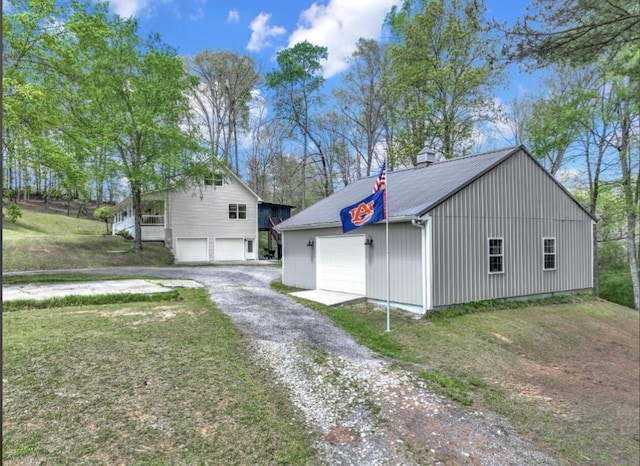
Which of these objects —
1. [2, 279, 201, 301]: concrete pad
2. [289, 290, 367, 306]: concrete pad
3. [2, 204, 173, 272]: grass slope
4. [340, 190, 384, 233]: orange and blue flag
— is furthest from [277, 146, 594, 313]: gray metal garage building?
[2, 204, 173, 272]: grass slope

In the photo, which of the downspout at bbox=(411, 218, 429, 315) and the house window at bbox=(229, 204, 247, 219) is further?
the house window at bbox=(229, 204, 247, 219)

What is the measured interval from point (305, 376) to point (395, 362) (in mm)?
1620

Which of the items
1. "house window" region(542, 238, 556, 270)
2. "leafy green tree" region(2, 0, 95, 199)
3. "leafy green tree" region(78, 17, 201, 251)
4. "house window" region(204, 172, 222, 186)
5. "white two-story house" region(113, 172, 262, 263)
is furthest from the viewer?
"white two-story house" region(113, 172, 262, 263)

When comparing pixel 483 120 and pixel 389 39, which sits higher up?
pixel 389 39

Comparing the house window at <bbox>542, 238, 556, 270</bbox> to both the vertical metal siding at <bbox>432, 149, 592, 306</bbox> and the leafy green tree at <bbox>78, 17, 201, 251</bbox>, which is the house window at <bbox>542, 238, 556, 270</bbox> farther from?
the leafy green tree at <bbox>78, 17, 201, 251</bbox>

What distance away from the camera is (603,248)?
2389 centimetres

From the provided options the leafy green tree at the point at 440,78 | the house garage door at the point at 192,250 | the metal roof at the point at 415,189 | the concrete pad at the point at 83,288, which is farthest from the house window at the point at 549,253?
the house garage door at the point at 192,250

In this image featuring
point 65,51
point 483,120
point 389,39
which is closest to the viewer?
point 65,51

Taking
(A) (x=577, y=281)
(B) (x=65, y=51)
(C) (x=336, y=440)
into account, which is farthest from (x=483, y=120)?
(C) (x=336, y=440)

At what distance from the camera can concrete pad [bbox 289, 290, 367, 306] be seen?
10.4m

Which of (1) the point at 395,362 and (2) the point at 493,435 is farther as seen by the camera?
(1) the point at 395,362

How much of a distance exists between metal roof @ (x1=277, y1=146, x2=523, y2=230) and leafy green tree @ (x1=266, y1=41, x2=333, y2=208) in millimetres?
13443

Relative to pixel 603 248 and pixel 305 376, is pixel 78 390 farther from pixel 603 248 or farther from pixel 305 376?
pixel 603 248

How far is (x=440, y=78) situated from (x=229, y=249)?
16.1 meters
